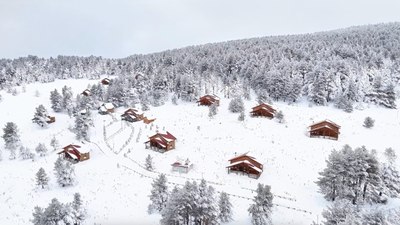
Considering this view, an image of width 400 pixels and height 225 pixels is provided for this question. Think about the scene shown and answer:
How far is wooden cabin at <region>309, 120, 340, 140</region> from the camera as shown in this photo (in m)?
63.5

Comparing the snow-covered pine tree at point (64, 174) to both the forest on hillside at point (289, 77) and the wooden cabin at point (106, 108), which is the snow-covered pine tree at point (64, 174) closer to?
the wooden cabin at point (106, 108)

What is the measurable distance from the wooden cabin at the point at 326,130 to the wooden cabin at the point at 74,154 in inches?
1626

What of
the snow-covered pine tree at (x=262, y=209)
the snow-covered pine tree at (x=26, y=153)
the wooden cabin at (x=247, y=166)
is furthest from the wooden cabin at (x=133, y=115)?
the snow-covered pine tree at (x=262, y=209)

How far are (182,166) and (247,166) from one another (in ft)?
31.8

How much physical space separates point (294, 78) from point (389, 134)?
30.0 m

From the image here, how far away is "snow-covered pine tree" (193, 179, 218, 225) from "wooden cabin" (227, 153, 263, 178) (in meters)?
15.8

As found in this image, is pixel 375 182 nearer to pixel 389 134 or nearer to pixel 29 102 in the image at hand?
pixel 389 134

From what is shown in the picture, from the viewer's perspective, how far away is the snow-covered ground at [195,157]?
42594mm

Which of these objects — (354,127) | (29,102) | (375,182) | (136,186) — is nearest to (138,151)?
(136,186)

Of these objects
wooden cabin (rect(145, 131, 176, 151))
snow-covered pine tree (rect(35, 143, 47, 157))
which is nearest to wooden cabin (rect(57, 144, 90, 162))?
snow-covered pine tree (rect(35, 143, 47, 157))

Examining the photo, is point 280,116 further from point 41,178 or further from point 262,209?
point 41,178

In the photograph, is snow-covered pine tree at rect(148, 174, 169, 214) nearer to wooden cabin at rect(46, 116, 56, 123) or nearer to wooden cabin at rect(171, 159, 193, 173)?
wooden cabin at rect(171, 159, 193, 173)

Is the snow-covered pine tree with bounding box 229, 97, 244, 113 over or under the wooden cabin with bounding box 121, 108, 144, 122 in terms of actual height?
over

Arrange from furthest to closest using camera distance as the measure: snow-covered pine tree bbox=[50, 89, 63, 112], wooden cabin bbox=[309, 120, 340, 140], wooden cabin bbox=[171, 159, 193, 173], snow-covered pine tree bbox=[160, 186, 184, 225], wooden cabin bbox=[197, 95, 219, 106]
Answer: snow-covered pine tree bbox=[50, 89, 63, 112] → wooden cabin bbox=[197, 95, 219, 106] → wooden cabin bbox=[309, 120, 340, 140] → wooden cabin bbox=[171, 159, 193, 173] → snow-covered pine tree bbox=[160, 186, 184, 225]
